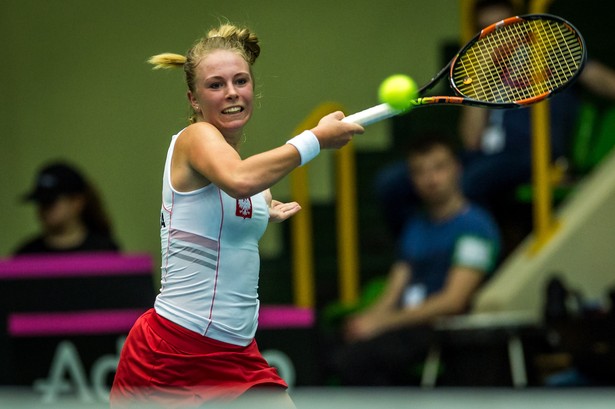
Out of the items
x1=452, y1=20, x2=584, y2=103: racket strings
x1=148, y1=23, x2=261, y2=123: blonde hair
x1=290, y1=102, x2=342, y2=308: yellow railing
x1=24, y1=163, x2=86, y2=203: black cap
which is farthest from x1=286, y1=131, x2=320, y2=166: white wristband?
x1=24, y1=163, x2=86, y2=203: black cap

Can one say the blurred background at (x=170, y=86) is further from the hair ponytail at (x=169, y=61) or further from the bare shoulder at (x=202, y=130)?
the bare shoulder at (x=202, y=130)

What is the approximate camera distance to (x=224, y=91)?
3.74m

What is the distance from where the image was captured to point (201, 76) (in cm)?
376

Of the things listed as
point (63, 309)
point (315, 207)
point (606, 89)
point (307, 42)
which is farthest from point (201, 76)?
point (307, 42)

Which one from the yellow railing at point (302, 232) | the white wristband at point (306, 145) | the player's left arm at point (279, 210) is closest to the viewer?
the white wristband at point (306, 145)

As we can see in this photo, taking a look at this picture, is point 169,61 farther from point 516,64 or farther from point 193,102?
point 516,64

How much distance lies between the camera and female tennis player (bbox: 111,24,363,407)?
3715mm

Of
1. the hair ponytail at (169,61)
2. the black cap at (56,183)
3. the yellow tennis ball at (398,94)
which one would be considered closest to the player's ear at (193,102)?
the hair ponytail at (169,61)

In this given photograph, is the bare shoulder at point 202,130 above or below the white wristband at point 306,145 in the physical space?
above

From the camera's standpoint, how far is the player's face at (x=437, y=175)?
6703mm

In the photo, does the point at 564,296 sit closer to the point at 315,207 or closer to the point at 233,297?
the point at 315,207

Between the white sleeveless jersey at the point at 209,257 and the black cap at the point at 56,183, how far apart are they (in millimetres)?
3437

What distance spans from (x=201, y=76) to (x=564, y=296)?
3274 millimetres

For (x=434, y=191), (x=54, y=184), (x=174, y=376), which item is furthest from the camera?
(x=54, y=184)
